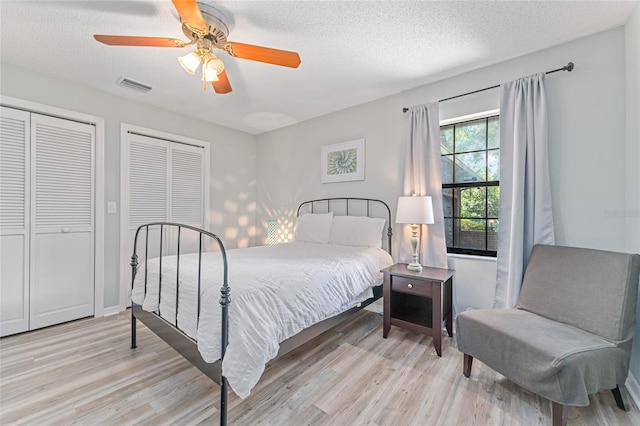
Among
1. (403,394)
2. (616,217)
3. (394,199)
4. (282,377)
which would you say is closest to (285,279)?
(282,377)

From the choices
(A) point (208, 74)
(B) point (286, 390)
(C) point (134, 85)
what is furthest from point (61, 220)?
(B) point (286, 390)

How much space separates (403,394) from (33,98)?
4144 millimetres

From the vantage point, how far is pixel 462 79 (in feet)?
8.87

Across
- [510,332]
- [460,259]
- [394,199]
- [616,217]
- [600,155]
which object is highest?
[600,155]

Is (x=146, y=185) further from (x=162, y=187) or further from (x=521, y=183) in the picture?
(x=521, y=183)

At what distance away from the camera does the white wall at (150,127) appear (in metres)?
2.70

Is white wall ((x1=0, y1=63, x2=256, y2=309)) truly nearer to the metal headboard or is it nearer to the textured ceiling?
the textured ceiling

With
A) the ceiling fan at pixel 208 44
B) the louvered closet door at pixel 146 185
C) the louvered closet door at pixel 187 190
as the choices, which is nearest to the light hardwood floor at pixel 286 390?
the louvered closet door at pixel 146 185

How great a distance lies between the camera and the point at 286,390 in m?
1.79

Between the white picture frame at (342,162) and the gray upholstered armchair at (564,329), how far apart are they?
6.74ft

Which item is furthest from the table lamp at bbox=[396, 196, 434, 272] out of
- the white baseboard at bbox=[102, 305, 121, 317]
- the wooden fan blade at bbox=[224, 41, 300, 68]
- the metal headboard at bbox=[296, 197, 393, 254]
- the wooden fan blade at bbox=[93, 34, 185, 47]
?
the white baseboard at bbox=[102, 305, 121, 317]

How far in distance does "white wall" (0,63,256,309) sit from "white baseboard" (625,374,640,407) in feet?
14.2

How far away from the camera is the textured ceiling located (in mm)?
1823

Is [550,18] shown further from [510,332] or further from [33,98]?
[33,98]
